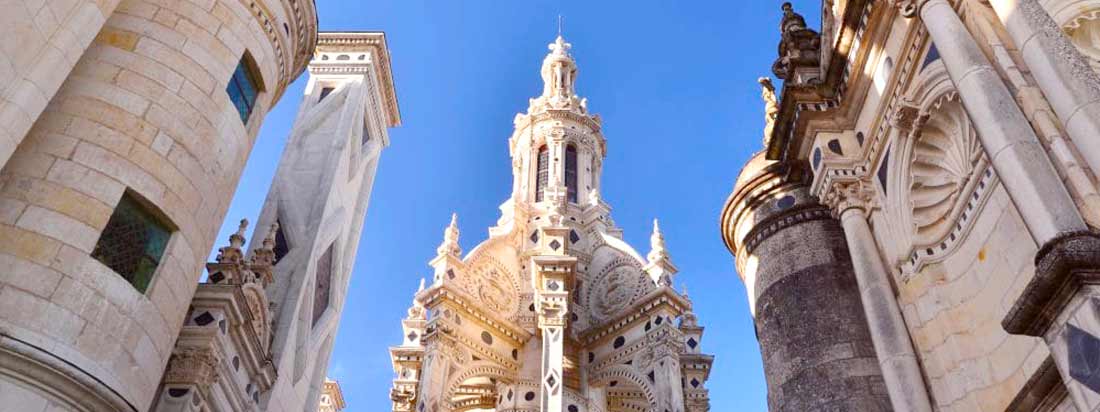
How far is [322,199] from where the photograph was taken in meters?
21.1

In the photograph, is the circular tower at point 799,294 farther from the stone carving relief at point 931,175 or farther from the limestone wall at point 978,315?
the stone carving relief at point 931,175

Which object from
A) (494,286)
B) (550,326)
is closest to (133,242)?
(550,326)

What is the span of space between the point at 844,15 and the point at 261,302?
12150mm

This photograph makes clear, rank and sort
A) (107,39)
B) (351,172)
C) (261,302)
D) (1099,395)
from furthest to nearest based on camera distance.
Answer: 1. (351,172)
2. (261,302)
3. (107,39)
4. (1099,395)

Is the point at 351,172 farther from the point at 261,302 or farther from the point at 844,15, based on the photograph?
the point at 844,15

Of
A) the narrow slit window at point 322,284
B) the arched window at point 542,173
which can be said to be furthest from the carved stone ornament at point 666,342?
the narrow slit window at point 322,284

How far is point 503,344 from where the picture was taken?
32.9m

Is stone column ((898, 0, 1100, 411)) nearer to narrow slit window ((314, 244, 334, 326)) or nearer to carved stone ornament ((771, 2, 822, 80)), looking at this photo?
carved stone ornament ((771, 2, 822, 80))

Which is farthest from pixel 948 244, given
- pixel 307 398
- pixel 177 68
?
pixel 307 398

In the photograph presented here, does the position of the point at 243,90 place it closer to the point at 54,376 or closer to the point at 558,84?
the point at 54,376

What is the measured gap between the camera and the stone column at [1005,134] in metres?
7.74

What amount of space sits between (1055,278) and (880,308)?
428 centimetres

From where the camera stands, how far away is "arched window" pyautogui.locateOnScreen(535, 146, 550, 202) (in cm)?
4291

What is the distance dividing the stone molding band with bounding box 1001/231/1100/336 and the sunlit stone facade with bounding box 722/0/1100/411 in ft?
0.05
